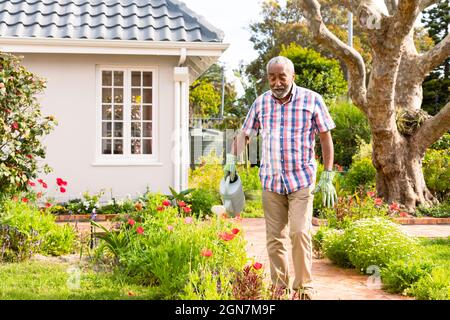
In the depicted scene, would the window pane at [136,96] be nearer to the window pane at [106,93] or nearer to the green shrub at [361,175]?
the window pane at [106,93]

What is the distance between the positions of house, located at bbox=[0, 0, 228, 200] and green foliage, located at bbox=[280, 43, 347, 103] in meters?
10.2

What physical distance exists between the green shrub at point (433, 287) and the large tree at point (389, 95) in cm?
614

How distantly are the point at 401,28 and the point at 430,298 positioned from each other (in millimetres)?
6635

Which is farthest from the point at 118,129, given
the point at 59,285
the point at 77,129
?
the point at 59,285

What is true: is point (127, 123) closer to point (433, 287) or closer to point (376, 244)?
point (376, 244)

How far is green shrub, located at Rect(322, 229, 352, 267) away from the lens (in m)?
6.57

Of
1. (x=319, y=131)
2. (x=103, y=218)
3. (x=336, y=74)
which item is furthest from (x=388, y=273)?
(x=336, y=74)

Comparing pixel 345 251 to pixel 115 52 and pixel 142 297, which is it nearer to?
pixel 142 297

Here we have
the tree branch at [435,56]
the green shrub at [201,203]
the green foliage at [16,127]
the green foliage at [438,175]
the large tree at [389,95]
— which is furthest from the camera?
the green foliage at [438,175]

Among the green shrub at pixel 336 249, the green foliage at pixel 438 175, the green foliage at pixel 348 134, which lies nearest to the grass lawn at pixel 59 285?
the green shrub at pixel 336 249

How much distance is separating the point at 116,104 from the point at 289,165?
712cm

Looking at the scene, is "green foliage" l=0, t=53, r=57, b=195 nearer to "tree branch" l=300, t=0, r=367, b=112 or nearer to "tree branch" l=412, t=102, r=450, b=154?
"tree branch" l=300, t=0, r=367, b=112

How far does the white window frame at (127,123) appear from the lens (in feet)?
36.8
